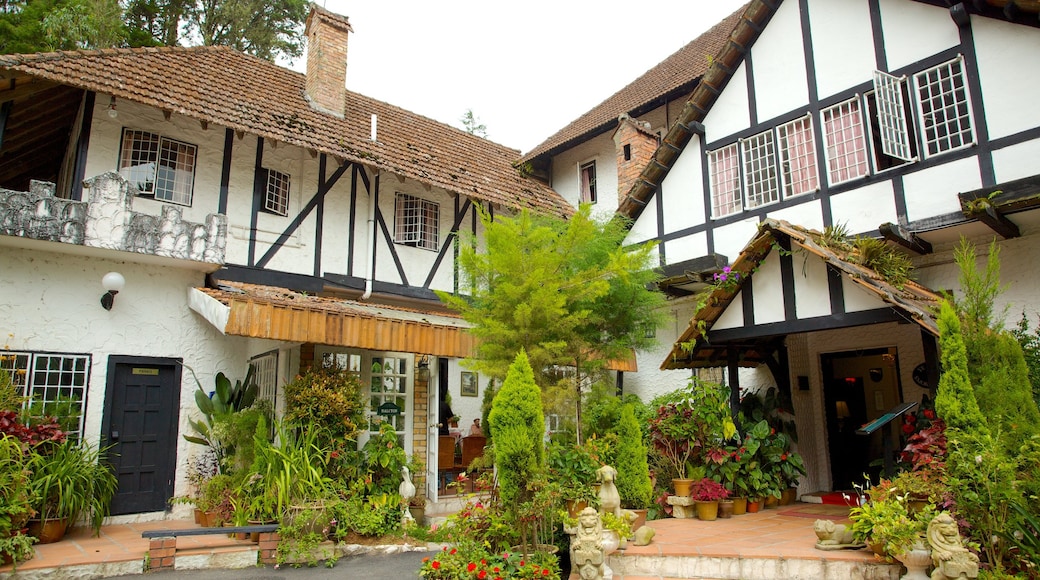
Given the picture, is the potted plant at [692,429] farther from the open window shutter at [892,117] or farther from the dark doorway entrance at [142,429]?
the dark doorway entrance at [142,429]

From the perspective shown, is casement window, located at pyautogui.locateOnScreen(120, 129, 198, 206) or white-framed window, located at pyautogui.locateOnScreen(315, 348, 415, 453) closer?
white-framed window, located at pyautogui.locateOnScreen(315, 348, 415, 453)

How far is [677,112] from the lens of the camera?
14062 mm

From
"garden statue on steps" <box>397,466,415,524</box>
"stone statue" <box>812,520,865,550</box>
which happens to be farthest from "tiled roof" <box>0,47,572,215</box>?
"stone statue" <box>812,520,865,550</box>

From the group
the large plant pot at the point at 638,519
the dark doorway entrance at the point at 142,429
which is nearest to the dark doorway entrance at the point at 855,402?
the large plant pot at the point at 638,519

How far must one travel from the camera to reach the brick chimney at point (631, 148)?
13.5 metres

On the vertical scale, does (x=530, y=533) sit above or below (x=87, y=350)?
below

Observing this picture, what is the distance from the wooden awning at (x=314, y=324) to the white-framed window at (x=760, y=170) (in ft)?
18.1

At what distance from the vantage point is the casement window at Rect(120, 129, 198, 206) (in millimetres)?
10328

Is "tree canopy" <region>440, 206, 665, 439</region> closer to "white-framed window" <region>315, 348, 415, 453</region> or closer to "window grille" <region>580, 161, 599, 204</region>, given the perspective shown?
"white-framed window" <region>315, 348, 415, 453</region>

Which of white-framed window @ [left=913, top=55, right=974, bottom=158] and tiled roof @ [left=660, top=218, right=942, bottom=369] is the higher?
white-framed window @ [left=913, top=55, right=974, bottom=158]

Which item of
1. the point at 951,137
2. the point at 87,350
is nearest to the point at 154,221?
the point at 87,350

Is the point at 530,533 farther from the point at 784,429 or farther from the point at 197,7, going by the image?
the point at 197,7

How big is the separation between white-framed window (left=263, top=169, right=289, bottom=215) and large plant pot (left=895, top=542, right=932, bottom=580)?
10.6m

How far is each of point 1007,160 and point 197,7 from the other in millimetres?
20981
